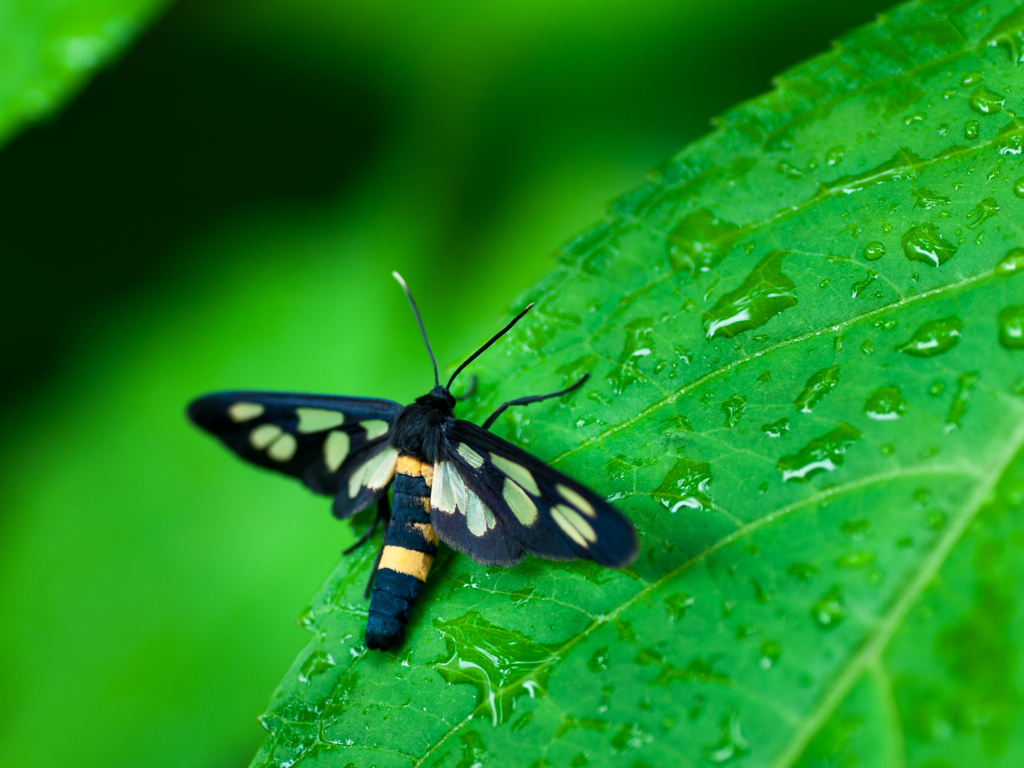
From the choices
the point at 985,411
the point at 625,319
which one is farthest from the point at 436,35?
the point at 985,411

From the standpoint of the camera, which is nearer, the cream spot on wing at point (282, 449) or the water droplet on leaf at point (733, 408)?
the water droplet on leaf at point (733, 408)

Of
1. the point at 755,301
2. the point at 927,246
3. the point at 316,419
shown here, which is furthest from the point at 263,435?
the point at 927,246

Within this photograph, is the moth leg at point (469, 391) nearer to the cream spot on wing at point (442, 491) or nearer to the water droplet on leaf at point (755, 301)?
the cream spot on wing at point (442, 491)

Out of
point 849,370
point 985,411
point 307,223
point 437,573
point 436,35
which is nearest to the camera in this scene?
point 985,411

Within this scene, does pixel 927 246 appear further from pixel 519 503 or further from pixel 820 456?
pixel 519 503

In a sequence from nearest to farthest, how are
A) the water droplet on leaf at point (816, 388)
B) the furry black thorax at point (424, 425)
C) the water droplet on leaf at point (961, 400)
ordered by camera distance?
the water droplet on leaf at point (961, 400) → the water droplet on leaf at point (816, 388) → the furry black thorax at point (424, 425)

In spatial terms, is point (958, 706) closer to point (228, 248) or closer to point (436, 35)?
point (436, 35)

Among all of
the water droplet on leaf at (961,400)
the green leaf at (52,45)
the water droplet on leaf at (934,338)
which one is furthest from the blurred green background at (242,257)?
→ the water droplet on leaf at (961,400)
